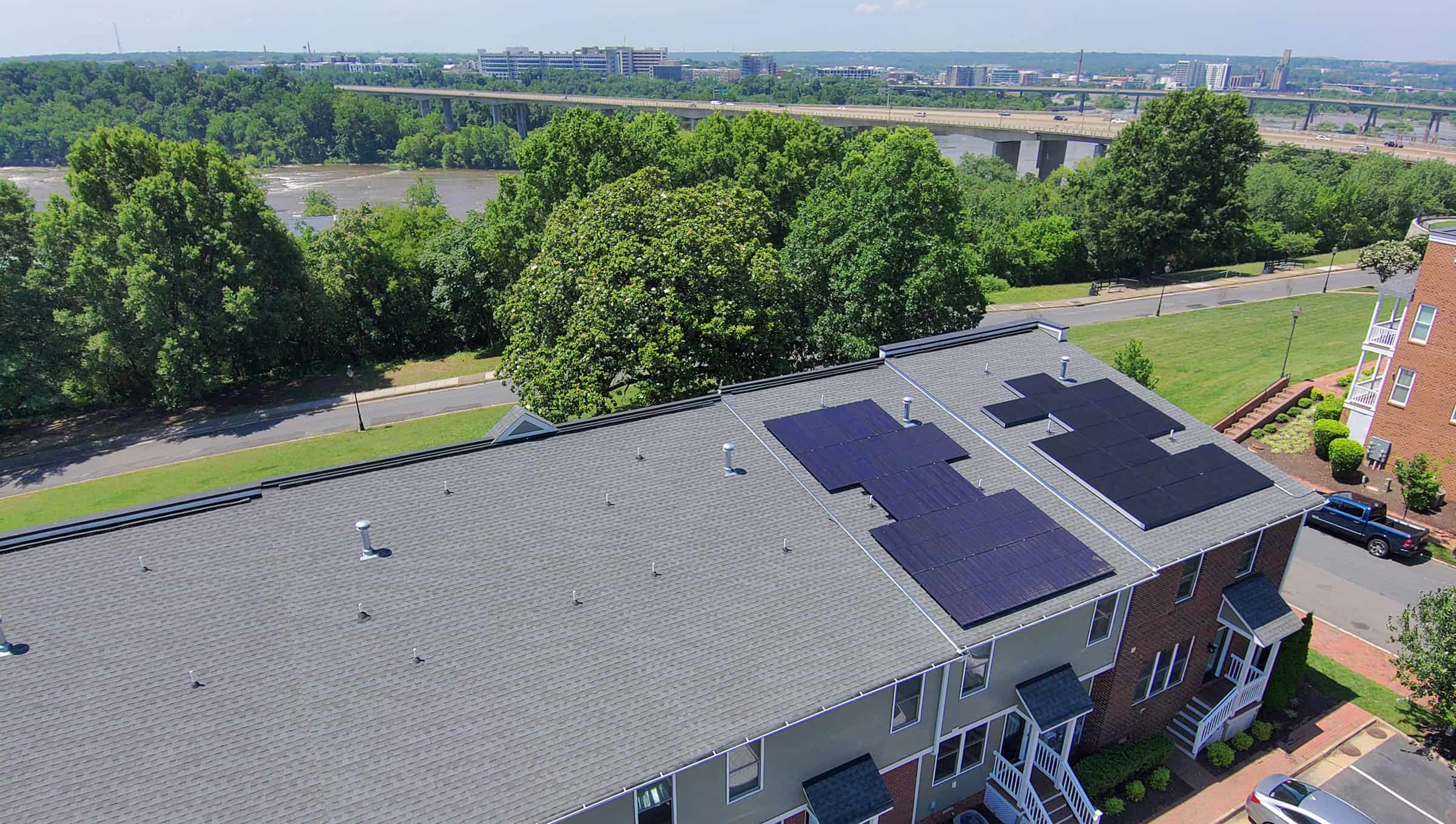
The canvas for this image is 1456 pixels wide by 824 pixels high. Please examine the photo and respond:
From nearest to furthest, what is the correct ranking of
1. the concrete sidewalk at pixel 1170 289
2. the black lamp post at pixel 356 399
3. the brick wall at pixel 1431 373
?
1. the brick wall at pixel 1431 373
2. the black lamp post at pixel 356 399
3. the concrete sidewalk at pixel 1170 289

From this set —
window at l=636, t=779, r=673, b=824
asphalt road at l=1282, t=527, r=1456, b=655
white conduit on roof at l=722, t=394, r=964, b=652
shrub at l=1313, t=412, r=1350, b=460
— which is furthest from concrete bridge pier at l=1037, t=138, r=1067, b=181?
window at l=636, t=779, r=673, b=824

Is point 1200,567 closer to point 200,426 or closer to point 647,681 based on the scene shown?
point 647,681

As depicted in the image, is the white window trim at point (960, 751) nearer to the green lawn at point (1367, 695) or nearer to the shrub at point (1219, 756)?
the shrub at point (1219, 756)

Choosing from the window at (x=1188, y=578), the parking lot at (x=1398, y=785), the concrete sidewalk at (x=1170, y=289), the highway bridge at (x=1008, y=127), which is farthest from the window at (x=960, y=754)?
the highway bridge at (x=1008, y=127)

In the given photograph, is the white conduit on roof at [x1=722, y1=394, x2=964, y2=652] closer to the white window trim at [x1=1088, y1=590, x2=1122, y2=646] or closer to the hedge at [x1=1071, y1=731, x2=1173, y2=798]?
the white window trim at [x1=1088, y1=590, x2=1122, y2=646]

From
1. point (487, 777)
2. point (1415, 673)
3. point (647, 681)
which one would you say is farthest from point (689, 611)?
point (1415, 673)

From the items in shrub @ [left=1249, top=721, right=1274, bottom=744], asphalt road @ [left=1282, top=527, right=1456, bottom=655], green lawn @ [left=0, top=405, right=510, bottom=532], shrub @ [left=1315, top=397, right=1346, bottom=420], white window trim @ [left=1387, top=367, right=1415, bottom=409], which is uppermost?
white window trim @ [left=1387, top=367, right=1415, bottom=409]

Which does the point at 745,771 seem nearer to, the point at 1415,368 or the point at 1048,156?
the point at 1415,368
